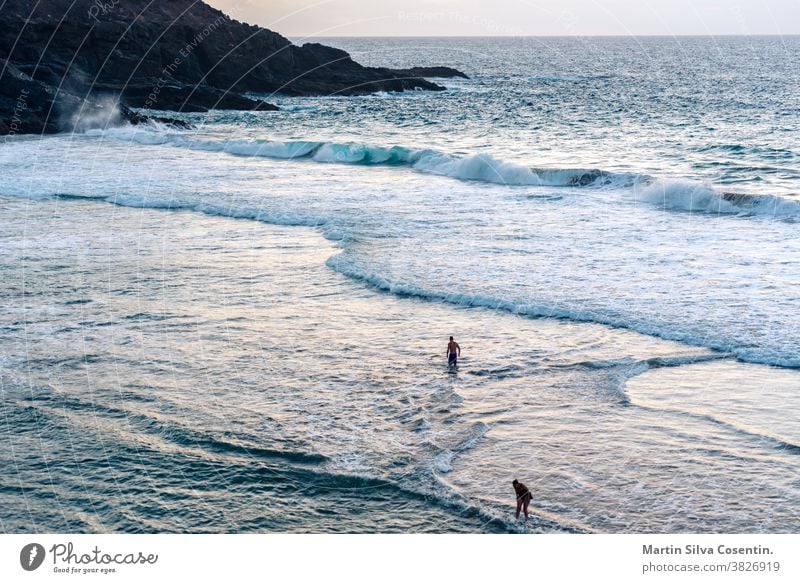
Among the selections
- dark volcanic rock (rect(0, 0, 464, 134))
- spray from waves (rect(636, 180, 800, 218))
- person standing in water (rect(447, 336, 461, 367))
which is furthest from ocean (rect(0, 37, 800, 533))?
dark volcanic rock (rect(0, 0, 464, 134))

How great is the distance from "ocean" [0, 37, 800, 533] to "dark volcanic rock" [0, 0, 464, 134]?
25.5 metres

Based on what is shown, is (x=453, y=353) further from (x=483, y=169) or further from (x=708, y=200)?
(x=483, y=169)

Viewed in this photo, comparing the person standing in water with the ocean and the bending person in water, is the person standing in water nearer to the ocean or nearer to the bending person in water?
the ocean

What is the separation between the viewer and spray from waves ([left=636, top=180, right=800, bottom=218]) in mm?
34844

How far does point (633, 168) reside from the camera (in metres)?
45.0

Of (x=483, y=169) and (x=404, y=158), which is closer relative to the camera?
(x=483, y=169)

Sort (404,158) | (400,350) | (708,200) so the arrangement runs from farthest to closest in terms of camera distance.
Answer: (404,158) < (708,200) < (400,350)

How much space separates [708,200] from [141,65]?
214 feet

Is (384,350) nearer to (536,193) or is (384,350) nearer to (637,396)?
(637,396)

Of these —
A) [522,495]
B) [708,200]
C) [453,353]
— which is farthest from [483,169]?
[522,495]

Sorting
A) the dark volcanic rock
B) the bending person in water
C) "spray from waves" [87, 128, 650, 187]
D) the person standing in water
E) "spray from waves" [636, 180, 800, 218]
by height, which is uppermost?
the dark volcanic rock

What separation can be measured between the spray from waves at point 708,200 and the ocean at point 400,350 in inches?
6.3

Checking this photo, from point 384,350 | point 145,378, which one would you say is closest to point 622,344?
point 384,350

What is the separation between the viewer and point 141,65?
86.0 m
